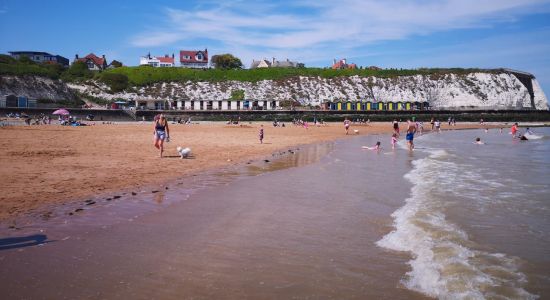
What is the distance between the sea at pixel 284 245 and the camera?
14.7 ft

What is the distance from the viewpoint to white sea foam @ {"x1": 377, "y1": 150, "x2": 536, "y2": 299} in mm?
4539

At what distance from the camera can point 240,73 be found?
107062 millimetres

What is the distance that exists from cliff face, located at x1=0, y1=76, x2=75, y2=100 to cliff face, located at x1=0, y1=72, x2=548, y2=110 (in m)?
8.21

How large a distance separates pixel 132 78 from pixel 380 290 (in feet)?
324

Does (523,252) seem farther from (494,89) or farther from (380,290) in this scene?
(494,89)

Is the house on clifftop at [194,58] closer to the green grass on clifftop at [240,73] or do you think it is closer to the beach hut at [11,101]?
the green grass on clifftop at [240,73]

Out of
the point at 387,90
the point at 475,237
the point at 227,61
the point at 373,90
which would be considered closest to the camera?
the point at 475,237

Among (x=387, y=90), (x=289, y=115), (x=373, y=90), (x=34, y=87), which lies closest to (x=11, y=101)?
(x=34, y=87)

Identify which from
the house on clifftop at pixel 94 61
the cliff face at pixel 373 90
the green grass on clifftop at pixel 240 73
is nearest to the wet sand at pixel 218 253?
the cliff face at pixel 373 90

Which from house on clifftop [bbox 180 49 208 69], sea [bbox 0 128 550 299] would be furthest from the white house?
sea [bbox 0 128 550 299]

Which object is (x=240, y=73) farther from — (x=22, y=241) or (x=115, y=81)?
(x=22, y=241)

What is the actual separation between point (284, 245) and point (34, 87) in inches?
3097

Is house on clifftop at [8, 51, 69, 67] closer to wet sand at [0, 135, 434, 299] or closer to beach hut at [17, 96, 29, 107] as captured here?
beach hut at [17, 96, 29, 107]

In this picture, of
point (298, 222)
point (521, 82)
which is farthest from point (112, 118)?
point (521, 82)
